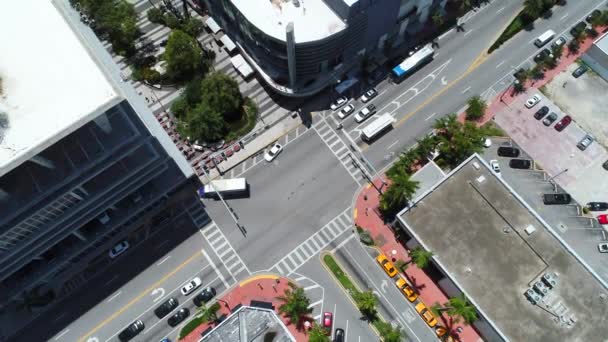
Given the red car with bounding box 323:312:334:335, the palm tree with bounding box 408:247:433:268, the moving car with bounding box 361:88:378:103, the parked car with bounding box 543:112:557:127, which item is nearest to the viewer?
the palm tree with bounding box 408:247:433:268

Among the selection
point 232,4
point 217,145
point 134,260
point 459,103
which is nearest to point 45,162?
point 134,260

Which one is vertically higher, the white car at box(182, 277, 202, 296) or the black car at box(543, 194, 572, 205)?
the white car at box(182, 277, 202, 296)

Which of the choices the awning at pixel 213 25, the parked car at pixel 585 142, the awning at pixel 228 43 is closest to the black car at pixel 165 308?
the awning at pixel 228 43

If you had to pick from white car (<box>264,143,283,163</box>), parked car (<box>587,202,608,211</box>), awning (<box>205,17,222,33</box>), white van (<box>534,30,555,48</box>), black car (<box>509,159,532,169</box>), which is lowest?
parked car (<box>587,202,608,211</box>)

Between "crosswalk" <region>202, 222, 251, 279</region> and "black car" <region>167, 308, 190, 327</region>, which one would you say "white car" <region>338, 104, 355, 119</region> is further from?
"black car" <region>167, 308, 190, 327</region>

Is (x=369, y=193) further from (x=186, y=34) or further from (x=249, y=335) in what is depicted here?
(x=186, y=34)

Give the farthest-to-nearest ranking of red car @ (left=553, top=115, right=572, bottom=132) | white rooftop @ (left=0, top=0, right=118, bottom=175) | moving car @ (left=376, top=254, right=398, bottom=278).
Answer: red car @ (left=553, top=115, right=572, bottom=132), moving car @ (left=376, top=254, right=398, bottom=278), white rooftop @ (left=0, top=0, right=118, bottom=175)

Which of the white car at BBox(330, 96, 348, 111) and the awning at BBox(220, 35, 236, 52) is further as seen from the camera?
the awning at BBox(220, 35, 236, 52)

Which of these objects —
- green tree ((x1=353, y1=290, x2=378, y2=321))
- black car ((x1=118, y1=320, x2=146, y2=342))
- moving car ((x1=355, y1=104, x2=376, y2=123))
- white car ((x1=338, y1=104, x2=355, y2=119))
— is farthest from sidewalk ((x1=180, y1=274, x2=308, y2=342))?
moving car ((x1=355, y1=104, x2=376, y2=123))
